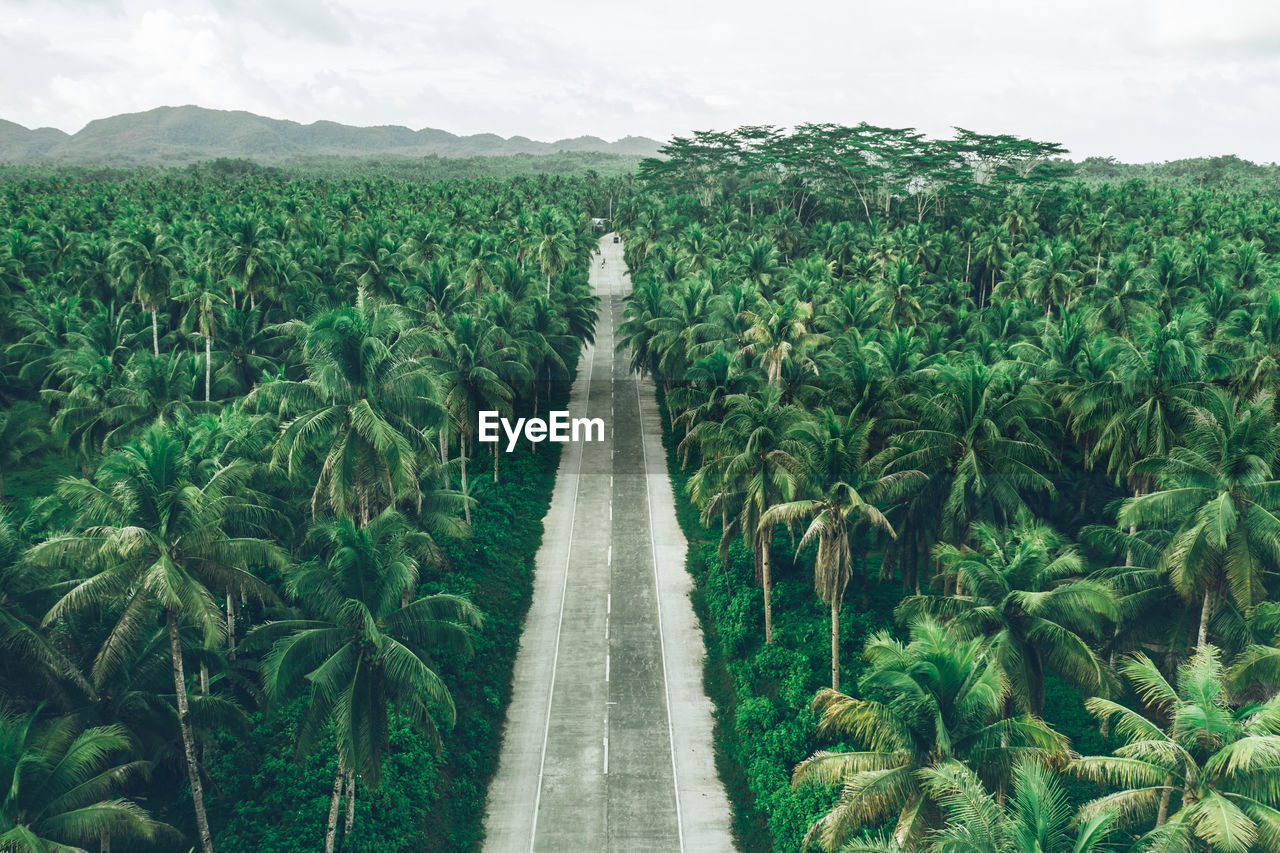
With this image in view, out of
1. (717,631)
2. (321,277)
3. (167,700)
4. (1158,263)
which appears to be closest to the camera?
(167,700)

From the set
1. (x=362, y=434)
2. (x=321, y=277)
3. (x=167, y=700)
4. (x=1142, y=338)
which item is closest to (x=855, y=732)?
(x=362, y=434)

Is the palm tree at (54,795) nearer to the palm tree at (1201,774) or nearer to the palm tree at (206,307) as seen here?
the palm tree at (1201,774)

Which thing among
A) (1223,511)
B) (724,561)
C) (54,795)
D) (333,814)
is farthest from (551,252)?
(54,795)

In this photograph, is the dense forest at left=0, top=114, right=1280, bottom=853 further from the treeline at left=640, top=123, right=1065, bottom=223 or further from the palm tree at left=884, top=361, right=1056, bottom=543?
the treeline at left=640, top=123, right=1065, bottom=223

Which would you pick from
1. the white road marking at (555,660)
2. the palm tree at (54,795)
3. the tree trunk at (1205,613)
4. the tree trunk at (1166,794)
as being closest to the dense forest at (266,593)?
the palm tree at (54,795)

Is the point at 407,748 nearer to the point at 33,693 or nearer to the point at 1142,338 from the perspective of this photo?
the point at 33,693

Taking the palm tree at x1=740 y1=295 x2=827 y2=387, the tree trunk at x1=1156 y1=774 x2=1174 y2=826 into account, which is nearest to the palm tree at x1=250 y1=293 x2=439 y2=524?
the palm tree at x1=740 y1=295 x2=827 y2=387
